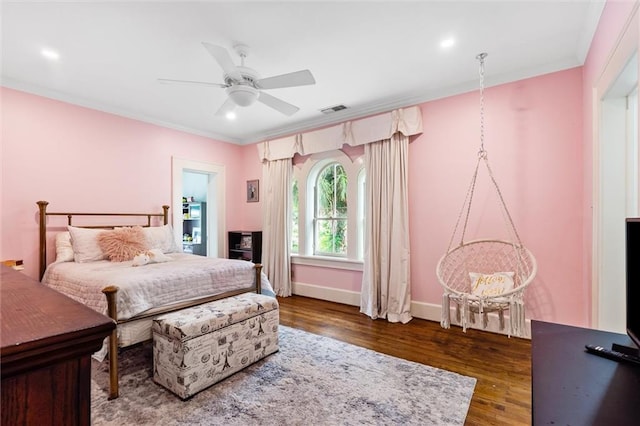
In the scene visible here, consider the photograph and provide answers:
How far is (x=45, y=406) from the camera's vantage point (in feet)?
1.40

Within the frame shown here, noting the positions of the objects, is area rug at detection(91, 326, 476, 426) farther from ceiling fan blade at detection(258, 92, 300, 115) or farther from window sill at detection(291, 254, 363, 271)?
ceiling fan blade at detection(258, 92, 300, 115)

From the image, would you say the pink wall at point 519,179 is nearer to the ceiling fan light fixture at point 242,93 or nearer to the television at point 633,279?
the television at point 633,279

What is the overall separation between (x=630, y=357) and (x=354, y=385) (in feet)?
5.13

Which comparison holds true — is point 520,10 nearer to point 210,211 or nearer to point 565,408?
point 565,408

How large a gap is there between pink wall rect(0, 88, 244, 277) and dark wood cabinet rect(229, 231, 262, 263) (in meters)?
1.34

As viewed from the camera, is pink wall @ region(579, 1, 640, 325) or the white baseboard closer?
pink wall @ region(579, 1, 640, 325)

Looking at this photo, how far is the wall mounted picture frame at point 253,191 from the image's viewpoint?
525 centimetres

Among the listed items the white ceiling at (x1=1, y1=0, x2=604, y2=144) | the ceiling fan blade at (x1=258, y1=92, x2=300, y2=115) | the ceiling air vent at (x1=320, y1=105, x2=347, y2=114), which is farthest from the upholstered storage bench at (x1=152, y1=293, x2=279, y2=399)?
the ceiling air vent at (x1=320, y1=105, x2=347, y2=114)

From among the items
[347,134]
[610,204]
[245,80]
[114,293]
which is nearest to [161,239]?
[114,293]

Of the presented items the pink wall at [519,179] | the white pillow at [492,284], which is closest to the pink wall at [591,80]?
the pink wall at [519,179]

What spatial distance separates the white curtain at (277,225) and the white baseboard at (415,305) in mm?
259

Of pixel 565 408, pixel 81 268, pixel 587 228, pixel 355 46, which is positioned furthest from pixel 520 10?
pixel 81 268

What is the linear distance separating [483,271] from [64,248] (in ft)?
14.7

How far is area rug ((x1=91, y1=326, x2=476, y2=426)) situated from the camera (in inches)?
71.2
